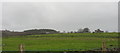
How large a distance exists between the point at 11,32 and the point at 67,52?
6831 centimetres

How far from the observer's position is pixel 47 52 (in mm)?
28344

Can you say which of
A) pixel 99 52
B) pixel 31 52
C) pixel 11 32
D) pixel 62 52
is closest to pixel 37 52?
pixel 31 52

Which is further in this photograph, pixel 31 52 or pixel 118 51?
pixel 31 52

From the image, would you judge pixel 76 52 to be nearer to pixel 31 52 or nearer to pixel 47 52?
pixel 47 52

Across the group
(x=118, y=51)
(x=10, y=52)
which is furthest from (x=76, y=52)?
(x=10, y=52)

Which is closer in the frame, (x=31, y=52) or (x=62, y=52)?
(x=62, y=52)

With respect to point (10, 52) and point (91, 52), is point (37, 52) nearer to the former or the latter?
point (10, 52)

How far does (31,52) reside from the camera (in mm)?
29391

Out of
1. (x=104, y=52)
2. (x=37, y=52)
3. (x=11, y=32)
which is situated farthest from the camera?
(x=11, y=32)

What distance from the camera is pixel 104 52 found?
26.7m

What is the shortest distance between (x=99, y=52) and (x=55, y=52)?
16.4 ft

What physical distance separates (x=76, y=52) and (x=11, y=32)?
225ft

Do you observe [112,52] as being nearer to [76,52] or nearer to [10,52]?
[76,52]

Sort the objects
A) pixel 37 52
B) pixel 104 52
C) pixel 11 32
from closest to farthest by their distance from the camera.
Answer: pixel 104 52 → pixel 37 52 → pixel 11 32
